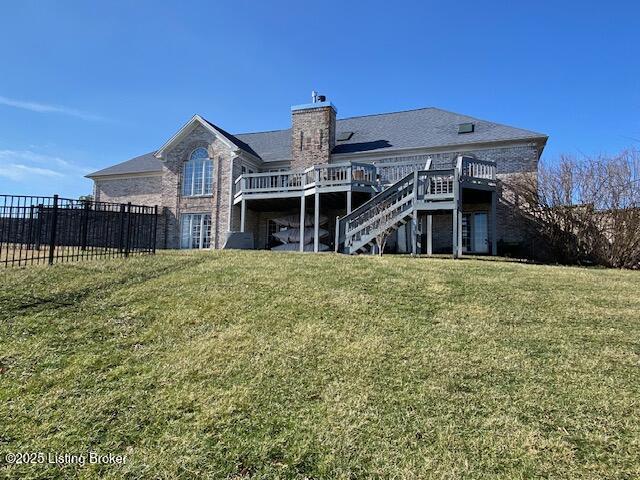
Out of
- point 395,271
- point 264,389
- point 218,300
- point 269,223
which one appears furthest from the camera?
point 269,223

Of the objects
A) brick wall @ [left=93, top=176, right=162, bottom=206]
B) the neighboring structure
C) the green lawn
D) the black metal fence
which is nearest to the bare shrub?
the neighboring structure

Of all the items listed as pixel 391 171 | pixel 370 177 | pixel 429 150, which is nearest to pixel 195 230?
pixel 370 177

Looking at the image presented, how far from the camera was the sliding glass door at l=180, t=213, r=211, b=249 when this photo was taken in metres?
22.0

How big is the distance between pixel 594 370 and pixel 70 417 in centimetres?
515

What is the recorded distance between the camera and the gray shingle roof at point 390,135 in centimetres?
1930

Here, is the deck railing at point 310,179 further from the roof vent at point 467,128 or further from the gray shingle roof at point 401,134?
the roof vent at point 467,128

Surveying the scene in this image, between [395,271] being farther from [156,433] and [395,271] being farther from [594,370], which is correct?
[156,433]

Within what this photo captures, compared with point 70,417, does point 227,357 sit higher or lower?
higher

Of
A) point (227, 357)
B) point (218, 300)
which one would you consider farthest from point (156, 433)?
point (218, 300)

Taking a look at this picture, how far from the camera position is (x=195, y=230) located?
22.3 m

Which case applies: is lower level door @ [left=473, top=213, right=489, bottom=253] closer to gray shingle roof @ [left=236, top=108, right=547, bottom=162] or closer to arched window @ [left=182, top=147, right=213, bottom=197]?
gray shingle roof @ [left=236, top=108, right=547, bottom=162]

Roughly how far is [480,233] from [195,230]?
45.9 ft

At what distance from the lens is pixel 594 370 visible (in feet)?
14.9

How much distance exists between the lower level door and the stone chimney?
25.2 feet
